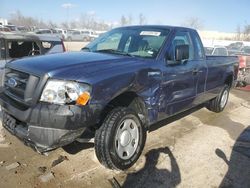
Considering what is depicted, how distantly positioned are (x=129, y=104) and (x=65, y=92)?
107 cm

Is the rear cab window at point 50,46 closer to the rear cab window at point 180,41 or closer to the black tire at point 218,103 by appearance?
the rear cab window at point 180,41

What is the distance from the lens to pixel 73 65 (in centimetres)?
339

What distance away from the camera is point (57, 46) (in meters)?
7.62

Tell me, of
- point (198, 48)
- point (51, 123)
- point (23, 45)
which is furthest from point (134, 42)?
point (23, 45)

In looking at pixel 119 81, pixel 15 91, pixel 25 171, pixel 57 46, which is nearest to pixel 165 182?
pixel 119 81

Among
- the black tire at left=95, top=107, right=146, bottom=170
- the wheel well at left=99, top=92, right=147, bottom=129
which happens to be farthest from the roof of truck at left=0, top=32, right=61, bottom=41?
the black tire at left=95, top=107, right=146, bottom=170

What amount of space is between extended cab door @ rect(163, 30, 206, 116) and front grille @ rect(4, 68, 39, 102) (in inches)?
74.4

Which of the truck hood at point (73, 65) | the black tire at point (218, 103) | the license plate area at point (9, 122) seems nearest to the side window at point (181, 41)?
the truck hood at point (73, 65)

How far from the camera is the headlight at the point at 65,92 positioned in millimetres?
3086

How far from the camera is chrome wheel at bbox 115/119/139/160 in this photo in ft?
12.0

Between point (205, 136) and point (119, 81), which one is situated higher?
point (119, 81)

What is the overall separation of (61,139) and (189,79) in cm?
259

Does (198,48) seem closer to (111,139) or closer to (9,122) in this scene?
(111,139)

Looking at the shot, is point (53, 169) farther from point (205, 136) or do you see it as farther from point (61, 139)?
point (205, 136)
